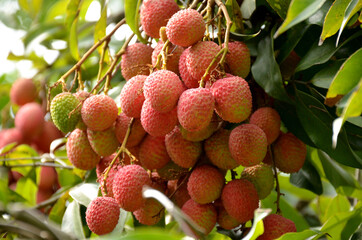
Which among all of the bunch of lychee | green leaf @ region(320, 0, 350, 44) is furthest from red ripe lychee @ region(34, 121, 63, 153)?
green leaf @ region(320, 0, 350, 44)

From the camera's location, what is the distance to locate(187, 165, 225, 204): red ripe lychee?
818 millimetres

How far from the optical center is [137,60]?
95cm

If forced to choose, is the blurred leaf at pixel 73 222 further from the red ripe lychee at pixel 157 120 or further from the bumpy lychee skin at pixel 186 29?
the bumpy lychee skin at pixel 186 29

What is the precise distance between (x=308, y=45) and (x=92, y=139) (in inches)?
16.7

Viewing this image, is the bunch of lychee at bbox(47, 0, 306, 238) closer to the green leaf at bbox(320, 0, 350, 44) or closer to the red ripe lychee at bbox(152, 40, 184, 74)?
the red ripe lychee at bbox(152, 40, 184, 74)

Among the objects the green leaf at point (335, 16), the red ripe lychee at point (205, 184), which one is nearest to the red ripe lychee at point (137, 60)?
the red ripe lychee at point (205, 184)

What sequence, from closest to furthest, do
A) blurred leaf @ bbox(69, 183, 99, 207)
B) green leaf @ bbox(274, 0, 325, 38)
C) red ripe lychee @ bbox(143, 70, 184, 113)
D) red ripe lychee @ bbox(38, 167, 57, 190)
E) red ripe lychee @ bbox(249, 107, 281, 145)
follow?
green leaf @ bbox(274, 0, 325, 38) → red ripe lychee @ bbox(143, 70, 184, 113) → red ripe lychee @ bbox(249, 107, 281, 145) → blurred leaf @ bbox(69, 183, 99, 207) → red ripe lychee @ bbox(38, 167, 57, 190)

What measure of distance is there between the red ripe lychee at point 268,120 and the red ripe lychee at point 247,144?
0.05 m


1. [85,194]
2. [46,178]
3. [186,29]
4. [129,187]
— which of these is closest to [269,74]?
[186,29]

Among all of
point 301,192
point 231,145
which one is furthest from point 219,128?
point 301,192

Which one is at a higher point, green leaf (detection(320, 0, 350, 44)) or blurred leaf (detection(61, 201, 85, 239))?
green leaf (detection(320, 0, 350, 44))

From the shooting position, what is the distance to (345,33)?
34.5 inches

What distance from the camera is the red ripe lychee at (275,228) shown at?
819 mm

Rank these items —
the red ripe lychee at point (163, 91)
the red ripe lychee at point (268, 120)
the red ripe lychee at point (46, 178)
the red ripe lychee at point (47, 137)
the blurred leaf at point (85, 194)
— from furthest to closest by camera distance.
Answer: the red ripe lychee at point (47, 137), the red ripe lychee at point (46, 178), the blurred leaf at point (85, 194), the red ripe lychee at point (268, 120), the red ripe lychee at point (163, 91)
